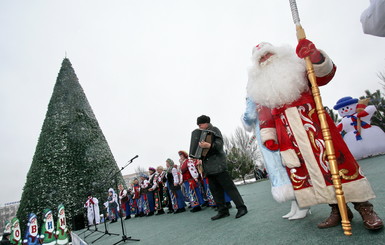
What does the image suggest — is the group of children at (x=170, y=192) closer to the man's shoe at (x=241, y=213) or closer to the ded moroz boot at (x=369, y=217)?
the man's shoe at (x=241, y=213)

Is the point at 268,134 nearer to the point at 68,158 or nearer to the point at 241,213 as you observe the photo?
the point at 241,213

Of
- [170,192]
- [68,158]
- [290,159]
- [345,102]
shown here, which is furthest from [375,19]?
[68,158]

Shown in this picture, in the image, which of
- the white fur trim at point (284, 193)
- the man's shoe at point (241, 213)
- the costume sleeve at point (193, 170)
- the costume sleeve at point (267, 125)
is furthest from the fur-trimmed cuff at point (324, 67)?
the costume sleeve at point (193, 170)

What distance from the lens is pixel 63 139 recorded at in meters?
11.8

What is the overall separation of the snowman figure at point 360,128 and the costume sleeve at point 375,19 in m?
8.52

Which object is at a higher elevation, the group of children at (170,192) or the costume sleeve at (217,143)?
the costume sleeve at (217,143)

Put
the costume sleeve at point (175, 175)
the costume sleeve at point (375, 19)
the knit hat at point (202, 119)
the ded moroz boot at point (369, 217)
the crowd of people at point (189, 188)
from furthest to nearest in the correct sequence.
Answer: the costume sleeve at point (175, 175) → the knit hat at point (202, 119) → the crowd of people at point (189, 188) → the ded moroz boot at point (369, 217) → the costume sleeve at point (375, 19)

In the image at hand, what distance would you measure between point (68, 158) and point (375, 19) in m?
13.1

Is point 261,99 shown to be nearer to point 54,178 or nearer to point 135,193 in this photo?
point 135,193

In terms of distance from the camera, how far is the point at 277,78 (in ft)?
7.34

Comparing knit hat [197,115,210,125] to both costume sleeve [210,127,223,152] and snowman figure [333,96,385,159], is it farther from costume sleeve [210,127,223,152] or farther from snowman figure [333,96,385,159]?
snowman figure [333,96,385,159]

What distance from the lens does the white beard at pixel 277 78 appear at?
7.04 ft

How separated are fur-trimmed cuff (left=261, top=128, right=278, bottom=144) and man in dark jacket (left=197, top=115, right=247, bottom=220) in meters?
1.42

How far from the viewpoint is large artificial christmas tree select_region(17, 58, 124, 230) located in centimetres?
1030
